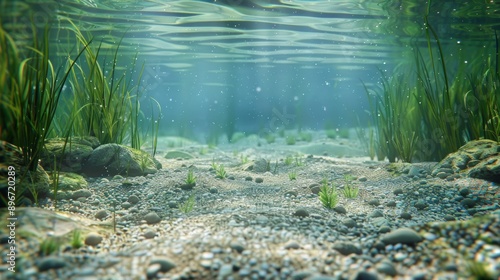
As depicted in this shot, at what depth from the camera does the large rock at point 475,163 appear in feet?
19.9

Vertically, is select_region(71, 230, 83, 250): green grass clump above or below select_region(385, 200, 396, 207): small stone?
above

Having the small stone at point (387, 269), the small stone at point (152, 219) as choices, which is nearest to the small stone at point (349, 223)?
the small stone at point (387, 269)

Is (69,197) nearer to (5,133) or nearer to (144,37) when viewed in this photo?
(5,133)

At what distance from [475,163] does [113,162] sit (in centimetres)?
724

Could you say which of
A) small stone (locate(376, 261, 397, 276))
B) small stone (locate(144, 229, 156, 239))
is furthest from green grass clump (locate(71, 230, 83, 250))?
small stone (locate(376, 261, 397, 276))

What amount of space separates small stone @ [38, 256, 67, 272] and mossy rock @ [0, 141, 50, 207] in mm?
1536

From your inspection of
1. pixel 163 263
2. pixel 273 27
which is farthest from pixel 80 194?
pixel 273 27

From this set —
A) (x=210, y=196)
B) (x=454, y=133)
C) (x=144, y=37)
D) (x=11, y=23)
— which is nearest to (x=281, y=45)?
(x=144, y=37)

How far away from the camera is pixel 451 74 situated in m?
11.9

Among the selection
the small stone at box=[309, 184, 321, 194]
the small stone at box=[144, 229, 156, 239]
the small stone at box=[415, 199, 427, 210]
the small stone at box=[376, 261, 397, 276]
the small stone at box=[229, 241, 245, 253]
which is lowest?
the small stone at box=[309, 184, 321, 194]

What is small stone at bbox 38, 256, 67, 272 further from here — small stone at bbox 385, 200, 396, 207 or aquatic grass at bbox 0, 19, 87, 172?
small stone at bbox 385, 200, 396, 207

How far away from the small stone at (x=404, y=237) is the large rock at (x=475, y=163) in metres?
3.75

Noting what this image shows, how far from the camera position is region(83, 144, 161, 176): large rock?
6949 mm

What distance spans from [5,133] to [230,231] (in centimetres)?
306
